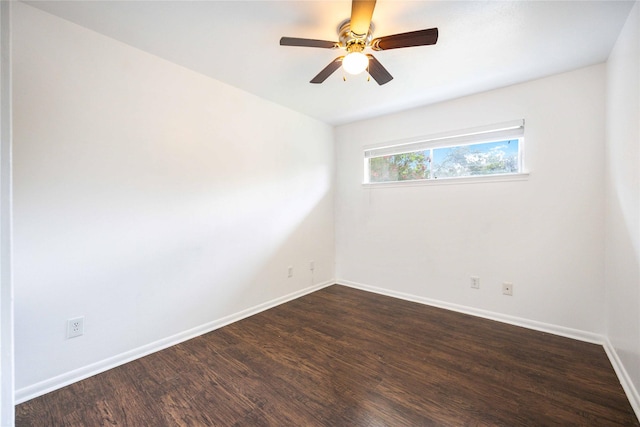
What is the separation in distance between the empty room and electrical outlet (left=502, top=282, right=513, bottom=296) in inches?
1.4

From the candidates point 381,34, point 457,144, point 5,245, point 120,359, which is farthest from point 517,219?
point 120,359

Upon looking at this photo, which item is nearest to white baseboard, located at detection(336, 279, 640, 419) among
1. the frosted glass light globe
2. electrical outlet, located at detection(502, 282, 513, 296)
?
electrical outlet, located at detection(502, 282, 513, 296)

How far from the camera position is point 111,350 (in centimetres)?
191

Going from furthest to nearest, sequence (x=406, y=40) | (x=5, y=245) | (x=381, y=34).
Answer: (x=381, y=34) → (x=406, y=40) → (x=5, y=245)

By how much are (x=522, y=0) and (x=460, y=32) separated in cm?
34

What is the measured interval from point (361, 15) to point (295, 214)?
2269 mm

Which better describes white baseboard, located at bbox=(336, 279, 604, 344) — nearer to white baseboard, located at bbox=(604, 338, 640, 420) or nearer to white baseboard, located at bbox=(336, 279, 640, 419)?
white baseboard, located at bbox=(336, 279, 640, 419)

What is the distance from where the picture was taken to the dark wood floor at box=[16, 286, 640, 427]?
4.81ft

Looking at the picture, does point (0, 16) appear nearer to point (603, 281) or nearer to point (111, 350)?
point (111, 350)

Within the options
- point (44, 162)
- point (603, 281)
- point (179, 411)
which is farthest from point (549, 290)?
point (44, 162)

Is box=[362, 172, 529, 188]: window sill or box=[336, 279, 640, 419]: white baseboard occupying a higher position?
box=[362, 172, 529, 188]: window sill

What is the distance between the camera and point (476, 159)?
283 cm

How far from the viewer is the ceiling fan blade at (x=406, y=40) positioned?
149 centimetres

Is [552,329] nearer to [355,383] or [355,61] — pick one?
[355,383]
